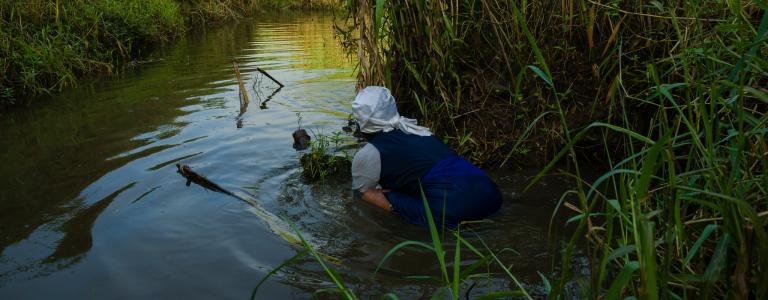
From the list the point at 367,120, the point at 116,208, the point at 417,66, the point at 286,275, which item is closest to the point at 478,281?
the point at 286,275

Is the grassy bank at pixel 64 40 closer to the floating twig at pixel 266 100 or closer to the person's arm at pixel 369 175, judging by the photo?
the floating twig at pixel 266 100

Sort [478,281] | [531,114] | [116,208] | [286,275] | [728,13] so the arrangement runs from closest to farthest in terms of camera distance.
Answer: [478,281] → [286,275] → [728,13] → [116,208] → [531,114]

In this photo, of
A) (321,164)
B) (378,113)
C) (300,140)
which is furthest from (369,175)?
(300,140)

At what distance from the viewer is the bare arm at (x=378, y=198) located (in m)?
4.34

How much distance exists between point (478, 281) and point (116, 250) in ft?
7.67

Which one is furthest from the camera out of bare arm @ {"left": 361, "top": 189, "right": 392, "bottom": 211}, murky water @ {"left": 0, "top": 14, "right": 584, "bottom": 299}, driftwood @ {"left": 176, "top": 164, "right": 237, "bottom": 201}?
driftwood @ {"left": 176, "top": 164, "right": 237, "bottom": 201}

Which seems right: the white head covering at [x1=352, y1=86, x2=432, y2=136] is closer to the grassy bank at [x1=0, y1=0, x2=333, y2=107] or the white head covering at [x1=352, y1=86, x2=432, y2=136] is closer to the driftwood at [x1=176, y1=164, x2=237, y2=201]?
the driftwood at [x1=176, y1=164, x2=237, y2=201]

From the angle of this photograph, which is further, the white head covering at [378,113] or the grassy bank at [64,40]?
the grassy bank at [64,40]

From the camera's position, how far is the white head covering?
4098 mm

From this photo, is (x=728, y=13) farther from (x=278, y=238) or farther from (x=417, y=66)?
(x=278, y=238)

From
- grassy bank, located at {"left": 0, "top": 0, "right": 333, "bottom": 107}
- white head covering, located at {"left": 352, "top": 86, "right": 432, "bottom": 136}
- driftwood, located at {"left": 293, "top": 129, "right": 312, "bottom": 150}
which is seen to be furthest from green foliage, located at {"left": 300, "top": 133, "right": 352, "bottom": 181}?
grassy bank, located at {"left": 0, "top": 0, "right": 333, "bottom": 107}

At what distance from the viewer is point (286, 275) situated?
345cm

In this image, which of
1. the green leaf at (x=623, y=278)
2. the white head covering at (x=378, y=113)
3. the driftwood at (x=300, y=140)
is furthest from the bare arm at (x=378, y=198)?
the green leaf at (x=623, y=278)

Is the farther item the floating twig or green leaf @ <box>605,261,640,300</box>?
the floating twig
